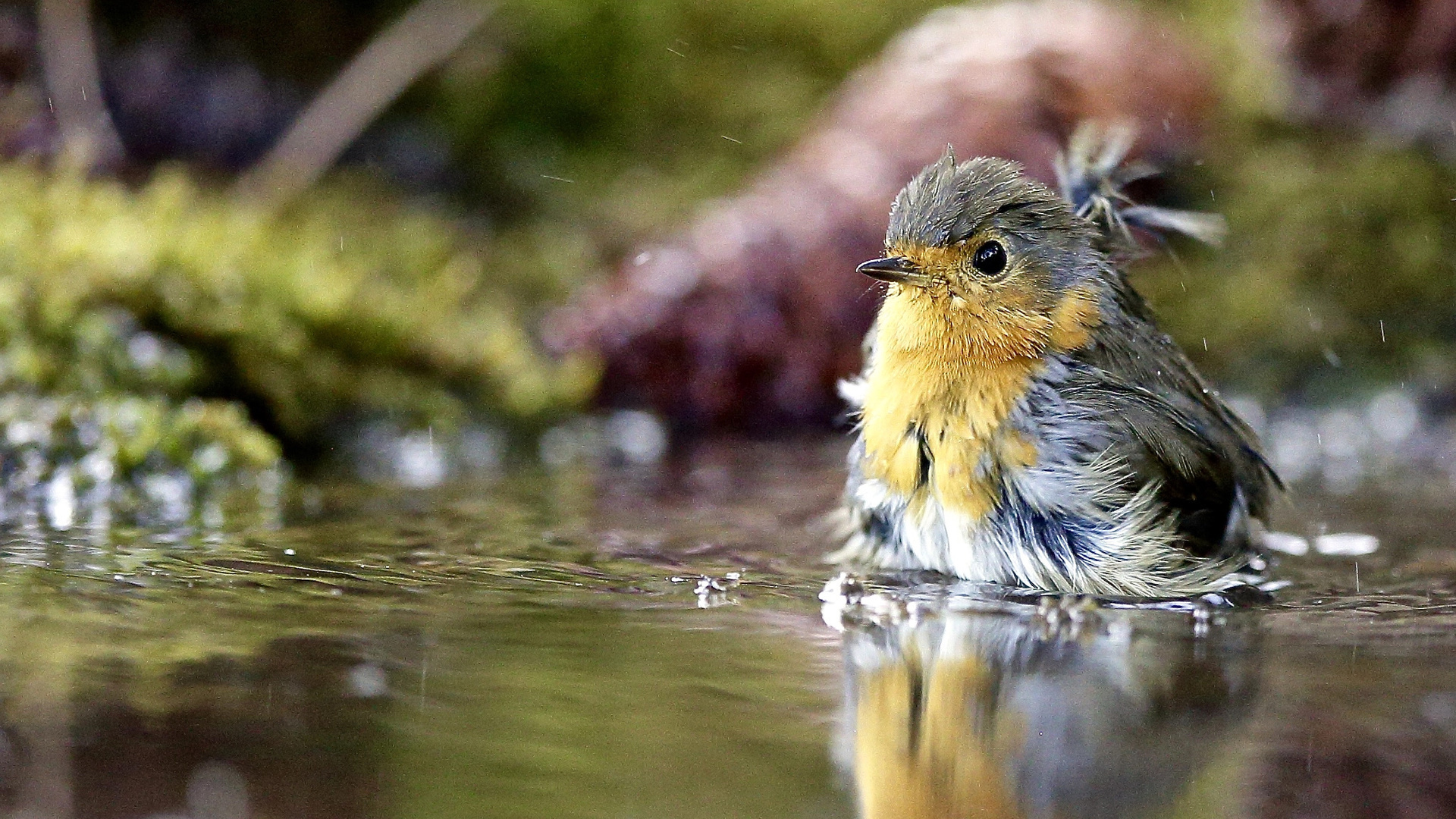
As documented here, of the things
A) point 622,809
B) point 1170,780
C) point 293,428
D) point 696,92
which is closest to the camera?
point 622,809

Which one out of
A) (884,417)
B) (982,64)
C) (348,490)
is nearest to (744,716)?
(884,417)

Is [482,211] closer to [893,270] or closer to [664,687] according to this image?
[893,270]

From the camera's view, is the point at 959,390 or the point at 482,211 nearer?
the point at 959,390

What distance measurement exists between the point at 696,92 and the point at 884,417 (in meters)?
3.90

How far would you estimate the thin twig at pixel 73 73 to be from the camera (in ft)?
17.7

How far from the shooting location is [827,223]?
5.10 meters

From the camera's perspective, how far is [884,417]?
10.2ft

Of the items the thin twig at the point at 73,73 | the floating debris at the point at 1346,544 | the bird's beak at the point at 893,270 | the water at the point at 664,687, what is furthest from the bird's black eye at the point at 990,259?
the thin twig at the point at 73,73

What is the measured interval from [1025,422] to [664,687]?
1.26m

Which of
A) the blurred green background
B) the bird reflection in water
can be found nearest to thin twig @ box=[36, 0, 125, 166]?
the blurred green background

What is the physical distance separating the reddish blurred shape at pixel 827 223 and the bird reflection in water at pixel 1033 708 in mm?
2509

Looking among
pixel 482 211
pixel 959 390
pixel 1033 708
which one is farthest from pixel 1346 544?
pixel 482 211

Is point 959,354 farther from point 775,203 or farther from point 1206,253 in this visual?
point 1206,253

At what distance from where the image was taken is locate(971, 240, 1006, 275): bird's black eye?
3.10 meters
